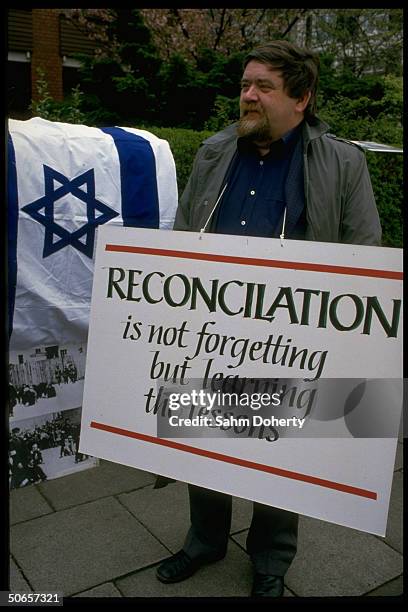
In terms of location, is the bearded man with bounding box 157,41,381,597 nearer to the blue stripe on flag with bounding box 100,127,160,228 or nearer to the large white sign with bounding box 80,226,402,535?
the large white sign with bounding box 80,226,402,535

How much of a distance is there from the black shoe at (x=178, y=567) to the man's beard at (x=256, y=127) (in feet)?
5.73

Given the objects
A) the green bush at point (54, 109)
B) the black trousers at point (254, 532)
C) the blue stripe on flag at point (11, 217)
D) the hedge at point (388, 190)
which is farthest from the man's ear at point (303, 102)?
the hedge at point (388, 190)

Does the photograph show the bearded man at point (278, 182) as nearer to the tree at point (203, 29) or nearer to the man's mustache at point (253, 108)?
the man's mustache at point (253, 108)

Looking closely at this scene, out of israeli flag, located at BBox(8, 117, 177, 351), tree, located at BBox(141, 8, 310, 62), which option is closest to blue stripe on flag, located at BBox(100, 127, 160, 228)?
israeli flag, located at BBox(8, 117, 177, 351)

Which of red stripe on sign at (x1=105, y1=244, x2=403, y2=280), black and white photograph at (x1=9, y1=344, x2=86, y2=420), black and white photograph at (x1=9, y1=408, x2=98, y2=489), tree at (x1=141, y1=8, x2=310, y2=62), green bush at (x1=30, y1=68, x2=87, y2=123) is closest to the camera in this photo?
red stripe on sign at (x1=105, y1=244, x2=403, y2=280)

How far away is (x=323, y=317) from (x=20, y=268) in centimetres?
149

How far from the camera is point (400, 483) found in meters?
3.45

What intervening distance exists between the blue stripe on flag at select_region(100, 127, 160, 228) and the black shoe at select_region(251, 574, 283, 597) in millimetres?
1776

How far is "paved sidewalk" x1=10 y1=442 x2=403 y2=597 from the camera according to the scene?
2529mm

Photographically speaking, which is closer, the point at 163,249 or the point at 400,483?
the point at 163,249

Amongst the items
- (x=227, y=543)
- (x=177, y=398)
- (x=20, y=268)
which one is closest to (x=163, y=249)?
(x=177, y=398)

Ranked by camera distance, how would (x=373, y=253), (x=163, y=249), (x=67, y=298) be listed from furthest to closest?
(x=67, y=298) → (x=163, y=249) → (x=373, y=253)

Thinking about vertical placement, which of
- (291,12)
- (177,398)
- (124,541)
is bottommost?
(124,541)

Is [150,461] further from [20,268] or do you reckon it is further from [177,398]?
[20,268]
